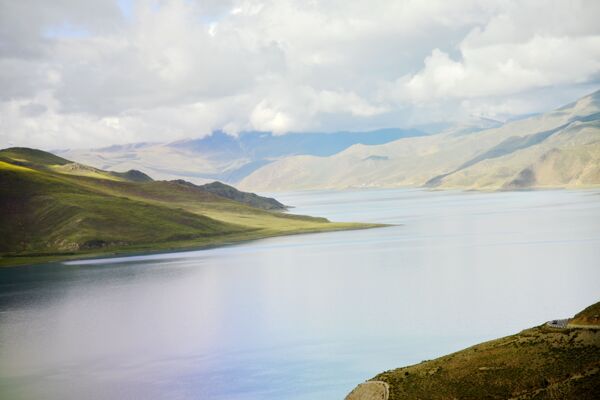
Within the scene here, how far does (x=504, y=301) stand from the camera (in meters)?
116

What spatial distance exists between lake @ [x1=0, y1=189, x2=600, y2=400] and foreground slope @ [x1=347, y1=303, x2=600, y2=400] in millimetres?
18429

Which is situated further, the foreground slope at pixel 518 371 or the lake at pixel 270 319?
the lake at pixel 270 319

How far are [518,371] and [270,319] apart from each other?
221 ft

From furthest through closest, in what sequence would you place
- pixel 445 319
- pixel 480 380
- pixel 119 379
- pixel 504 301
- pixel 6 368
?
1. pixel 504 301
2. pixel 445 319
3. pixel 6 368
4. pixel 119 379
5. pixel 480 380

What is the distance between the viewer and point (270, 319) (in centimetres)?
11719

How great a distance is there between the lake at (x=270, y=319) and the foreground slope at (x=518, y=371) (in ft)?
60.5

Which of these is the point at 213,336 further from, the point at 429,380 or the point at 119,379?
the point at 429,380

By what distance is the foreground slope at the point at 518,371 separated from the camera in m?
49.8

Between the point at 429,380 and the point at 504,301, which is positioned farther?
the point at 504,301

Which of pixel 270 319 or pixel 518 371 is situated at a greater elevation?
pixel 518 371

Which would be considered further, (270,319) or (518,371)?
(270,319)

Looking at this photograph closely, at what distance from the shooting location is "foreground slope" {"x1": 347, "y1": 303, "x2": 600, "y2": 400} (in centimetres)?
4981

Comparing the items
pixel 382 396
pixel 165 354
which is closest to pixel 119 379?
pixel 165 354

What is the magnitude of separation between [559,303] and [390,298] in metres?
28.7
